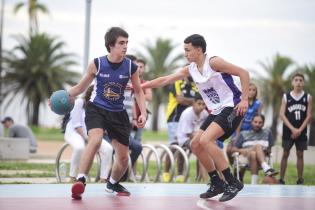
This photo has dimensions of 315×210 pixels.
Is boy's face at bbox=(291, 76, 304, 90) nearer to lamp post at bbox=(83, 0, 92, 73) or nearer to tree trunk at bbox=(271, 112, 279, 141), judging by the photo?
lamp post at bbox=(83, 0, 92, 73)

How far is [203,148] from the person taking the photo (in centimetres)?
1009

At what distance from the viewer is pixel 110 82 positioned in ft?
32.8

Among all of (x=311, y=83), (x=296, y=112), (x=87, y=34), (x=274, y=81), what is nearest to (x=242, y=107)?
(x=296, y=112)

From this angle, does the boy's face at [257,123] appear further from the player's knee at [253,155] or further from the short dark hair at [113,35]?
the short dark hair at [113,35]

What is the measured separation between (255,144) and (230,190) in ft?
17.6

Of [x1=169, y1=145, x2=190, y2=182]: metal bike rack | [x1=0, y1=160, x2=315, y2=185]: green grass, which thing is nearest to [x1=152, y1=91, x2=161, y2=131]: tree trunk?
[x1=0, y1=160, x2=315, y2=185]: green grass

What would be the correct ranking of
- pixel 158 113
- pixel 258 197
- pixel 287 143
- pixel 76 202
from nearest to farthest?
1. pixel 76 202
2. pixel 258 197
3. pixel 287 143
4. pixel 158 113

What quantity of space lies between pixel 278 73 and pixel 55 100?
4746cm

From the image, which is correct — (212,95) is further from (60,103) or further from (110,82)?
(60,103)

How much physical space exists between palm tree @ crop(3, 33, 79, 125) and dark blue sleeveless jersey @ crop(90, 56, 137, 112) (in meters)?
41.9

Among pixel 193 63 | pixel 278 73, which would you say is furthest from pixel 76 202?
pixel 278 73

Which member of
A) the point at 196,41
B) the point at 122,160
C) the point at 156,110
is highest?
the point at 196,41

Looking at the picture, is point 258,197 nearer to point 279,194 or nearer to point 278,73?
point 279,194

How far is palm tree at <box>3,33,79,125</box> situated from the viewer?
52.0 metres
